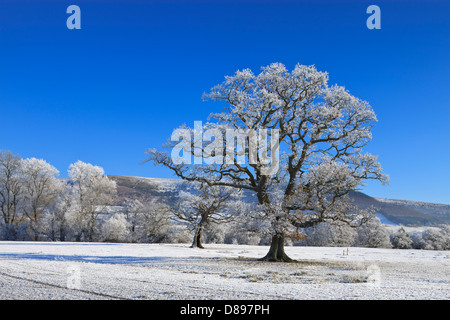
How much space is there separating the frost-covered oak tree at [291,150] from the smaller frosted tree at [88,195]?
3483 centimetres

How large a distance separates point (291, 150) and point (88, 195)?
129 feet

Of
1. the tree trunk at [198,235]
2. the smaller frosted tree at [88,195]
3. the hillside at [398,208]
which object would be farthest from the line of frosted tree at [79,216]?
the hillside at [398,208]

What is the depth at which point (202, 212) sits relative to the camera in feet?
138

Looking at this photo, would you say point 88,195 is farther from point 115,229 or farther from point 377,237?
point 377,237

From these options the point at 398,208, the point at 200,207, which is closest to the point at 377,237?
the point at 200,207

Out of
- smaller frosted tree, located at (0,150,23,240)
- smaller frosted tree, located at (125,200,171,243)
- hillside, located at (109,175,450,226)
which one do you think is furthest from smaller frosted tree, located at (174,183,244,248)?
hillside, located at (109,175,450,226)

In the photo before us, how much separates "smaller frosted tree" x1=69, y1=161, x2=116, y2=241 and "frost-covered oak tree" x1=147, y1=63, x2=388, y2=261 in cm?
3483

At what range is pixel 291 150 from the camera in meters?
23.7

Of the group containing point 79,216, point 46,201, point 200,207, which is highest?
point 46,201

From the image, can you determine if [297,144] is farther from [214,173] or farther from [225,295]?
[225,295]

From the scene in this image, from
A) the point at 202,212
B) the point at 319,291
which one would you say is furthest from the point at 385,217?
the point at 319,291

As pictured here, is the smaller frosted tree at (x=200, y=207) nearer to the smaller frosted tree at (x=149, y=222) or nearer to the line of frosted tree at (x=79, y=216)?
the smaller frosted tree at (x=149, y=222)

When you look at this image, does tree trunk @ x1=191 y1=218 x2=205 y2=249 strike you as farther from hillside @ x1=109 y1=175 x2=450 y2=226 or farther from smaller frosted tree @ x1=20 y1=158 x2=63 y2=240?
hillside @ x1=109 y1=175 x2=450 y2=226

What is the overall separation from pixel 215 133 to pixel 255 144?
258 cm
